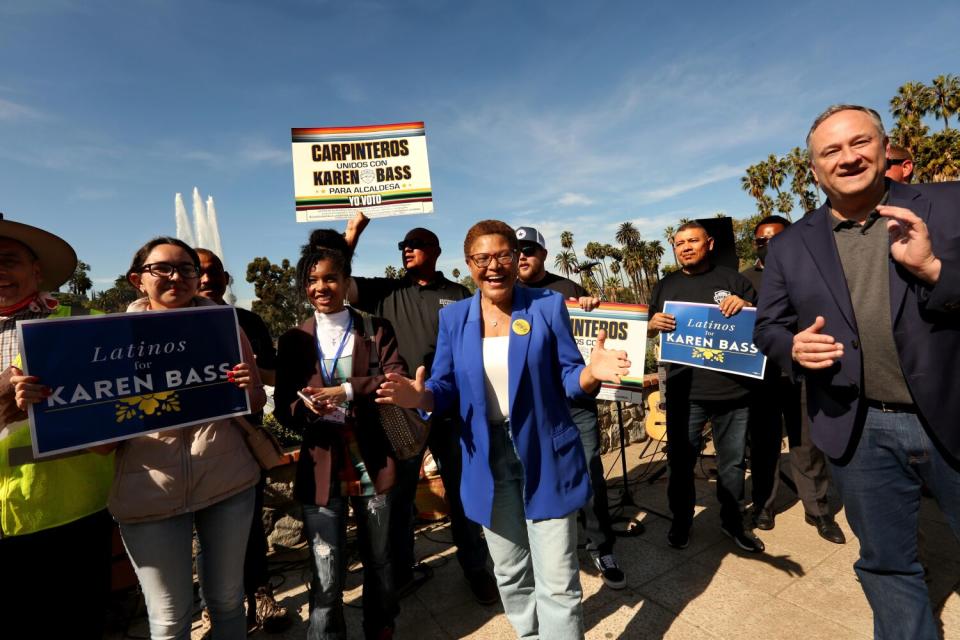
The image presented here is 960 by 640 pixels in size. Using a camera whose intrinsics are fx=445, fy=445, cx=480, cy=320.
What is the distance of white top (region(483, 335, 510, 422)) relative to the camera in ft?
8.34

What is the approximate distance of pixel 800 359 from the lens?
2.14 meters

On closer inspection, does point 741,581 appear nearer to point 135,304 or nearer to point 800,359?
point 800,359

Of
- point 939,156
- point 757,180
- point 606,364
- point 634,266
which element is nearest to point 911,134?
point 939,156

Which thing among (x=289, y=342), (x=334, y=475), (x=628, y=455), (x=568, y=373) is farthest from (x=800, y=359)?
(x=628, y=455)

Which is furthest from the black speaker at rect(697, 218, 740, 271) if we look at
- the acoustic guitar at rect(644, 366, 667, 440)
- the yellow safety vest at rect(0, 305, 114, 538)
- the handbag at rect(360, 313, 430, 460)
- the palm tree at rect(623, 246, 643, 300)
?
the palm tree at rect(623, 246, 643, 300)

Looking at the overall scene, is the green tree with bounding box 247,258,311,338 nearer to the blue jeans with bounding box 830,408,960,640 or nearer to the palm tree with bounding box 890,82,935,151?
the blue jeans with bounding box 830,408,960,640

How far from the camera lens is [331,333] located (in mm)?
2900

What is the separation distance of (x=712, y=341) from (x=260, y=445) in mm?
3677

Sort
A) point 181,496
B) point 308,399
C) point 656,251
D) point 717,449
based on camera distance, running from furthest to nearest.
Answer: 1. point 656,251
2. point 717,449
3. point 308,399
4. point 181,496

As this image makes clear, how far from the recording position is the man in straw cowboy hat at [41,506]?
2100 millimetres

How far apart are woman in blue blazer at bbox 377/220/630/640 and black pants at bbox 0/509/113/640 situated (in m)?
1.65

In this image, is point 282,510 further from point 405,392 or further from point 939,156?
point 939,156

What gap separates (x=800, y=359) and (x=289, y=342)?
284cm

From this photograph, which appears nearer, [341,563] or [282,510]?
[341,563]
